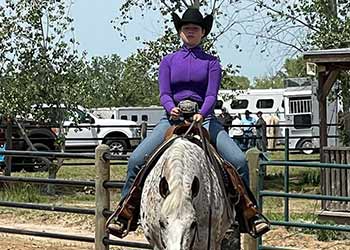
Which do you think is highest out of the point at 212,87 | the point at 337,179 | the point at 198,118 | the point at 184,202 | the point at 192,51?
the point at 192,51

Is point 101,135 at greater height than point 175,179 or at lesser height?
greater

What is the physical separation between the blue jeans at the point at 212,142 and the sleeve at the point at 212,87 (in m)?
0.21

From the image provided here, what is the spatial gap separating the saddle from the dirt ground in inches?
180

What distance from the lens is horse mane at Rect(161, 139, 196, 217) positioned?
15.0ft

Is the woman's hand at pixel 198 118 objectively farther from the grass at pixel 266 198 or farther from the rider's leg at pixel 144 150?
the grass at pixel 266 198

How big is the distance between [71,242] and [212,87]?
5.69 m

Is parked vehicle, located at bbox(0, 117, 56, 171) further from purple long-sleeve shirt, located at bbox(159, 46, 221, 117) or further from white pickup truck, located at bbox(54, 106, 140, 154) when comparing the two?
purple long-sleeve shirt, located at bbox(159, 46, 221, 117)

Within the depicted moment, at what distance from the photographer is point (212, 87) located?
5.82m

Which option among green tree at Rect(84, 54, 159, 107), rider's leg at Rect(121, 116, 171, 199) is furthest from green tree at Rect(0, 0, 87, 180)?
rider's leg at Rect(121, 116, 171, 199)

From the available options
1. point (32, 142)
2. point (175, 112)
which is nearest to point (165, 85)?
point (175, 112)

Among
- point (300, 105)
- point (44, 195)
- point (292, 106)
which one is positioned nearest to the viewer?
point (44, 195)

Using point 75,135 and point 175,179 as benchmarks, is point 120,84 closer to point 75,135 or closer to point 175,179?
point 75,135

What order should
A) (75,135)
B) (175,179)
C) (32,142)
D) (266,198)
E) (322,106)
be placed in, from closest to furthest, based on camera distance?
(175,179) < (322,106) < (266,198) < (32,142) < (75,135)

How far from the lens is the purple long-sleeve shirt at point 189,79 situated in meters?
5.81
